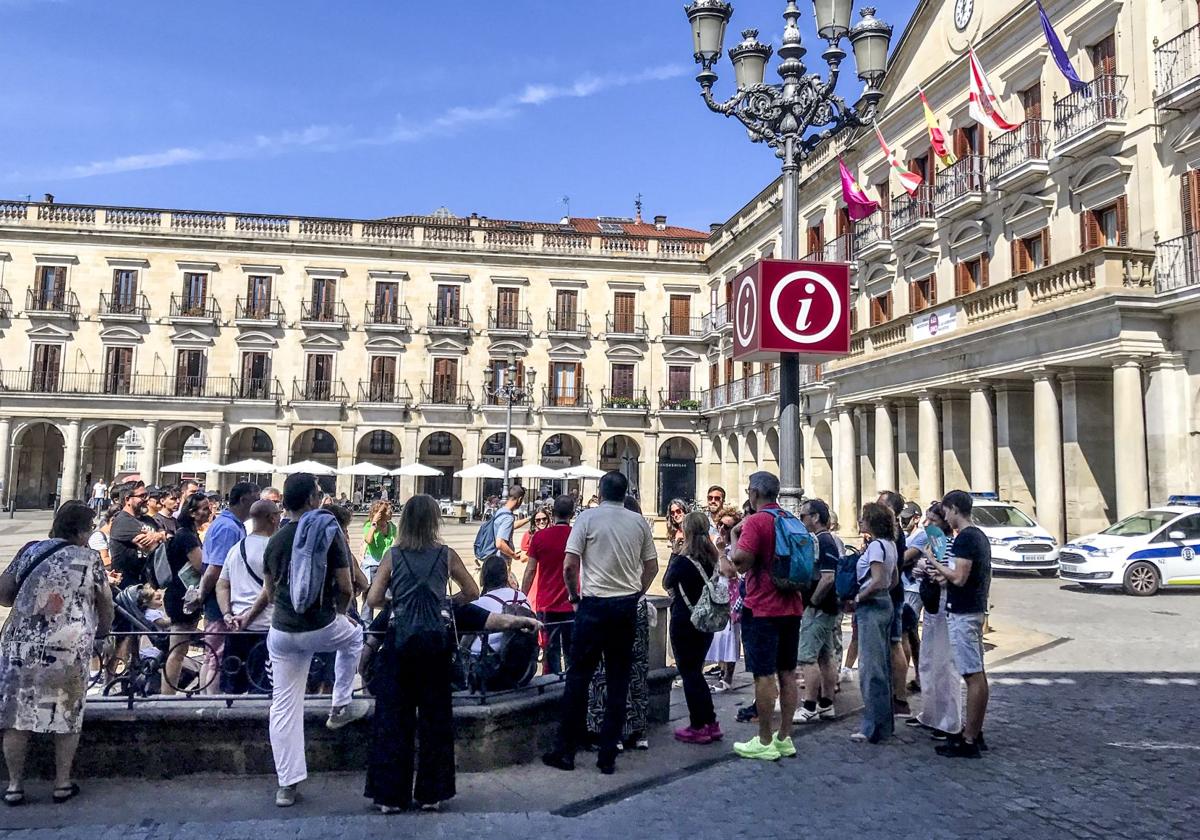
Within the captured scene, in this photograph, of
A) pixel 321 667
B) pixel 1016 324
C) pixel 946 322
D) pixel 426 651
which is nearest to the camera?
pixel 426 651

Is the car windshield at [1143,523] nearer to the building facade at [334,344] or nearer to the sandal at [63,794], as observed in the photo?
the sandal at [63,794]

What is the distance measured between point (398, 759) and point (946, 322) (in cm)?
2009

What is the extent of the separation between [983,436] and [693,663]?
16.9 metres

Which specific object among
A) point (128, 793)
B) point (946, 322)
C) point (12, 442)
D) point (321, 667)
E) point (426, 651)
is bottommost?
point (128, 793)

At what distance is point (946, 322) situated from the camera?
2170 centimetres

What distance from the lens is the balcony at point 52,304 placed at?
119 ft

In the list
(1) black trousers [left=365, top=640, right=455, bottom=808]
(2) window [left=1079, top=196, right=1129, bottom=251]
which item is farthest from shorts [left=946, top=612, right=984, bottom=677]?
(2) window [left=1079, top=196, right=1129, bottom=251]

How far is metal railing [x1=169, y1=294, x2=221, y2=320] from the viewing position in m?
37.4

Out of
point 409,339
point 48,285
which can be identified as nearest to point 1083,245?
point 409,339

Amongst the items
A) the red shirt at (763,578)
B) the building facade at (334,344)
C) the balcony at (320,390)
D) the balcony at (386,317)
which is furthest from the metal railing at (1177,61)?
the balcony at (320,390)

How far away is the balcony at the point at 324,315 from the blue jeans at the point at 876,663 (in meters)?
35.1

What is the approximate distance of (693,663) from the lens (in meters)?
6.07

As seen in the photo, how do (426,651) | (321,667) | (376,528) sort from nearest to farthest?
1. (426,651)
2. (321,667)
3. (376,528)

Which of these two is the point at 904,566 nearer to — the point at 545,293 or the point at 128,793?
the point at 128,793
